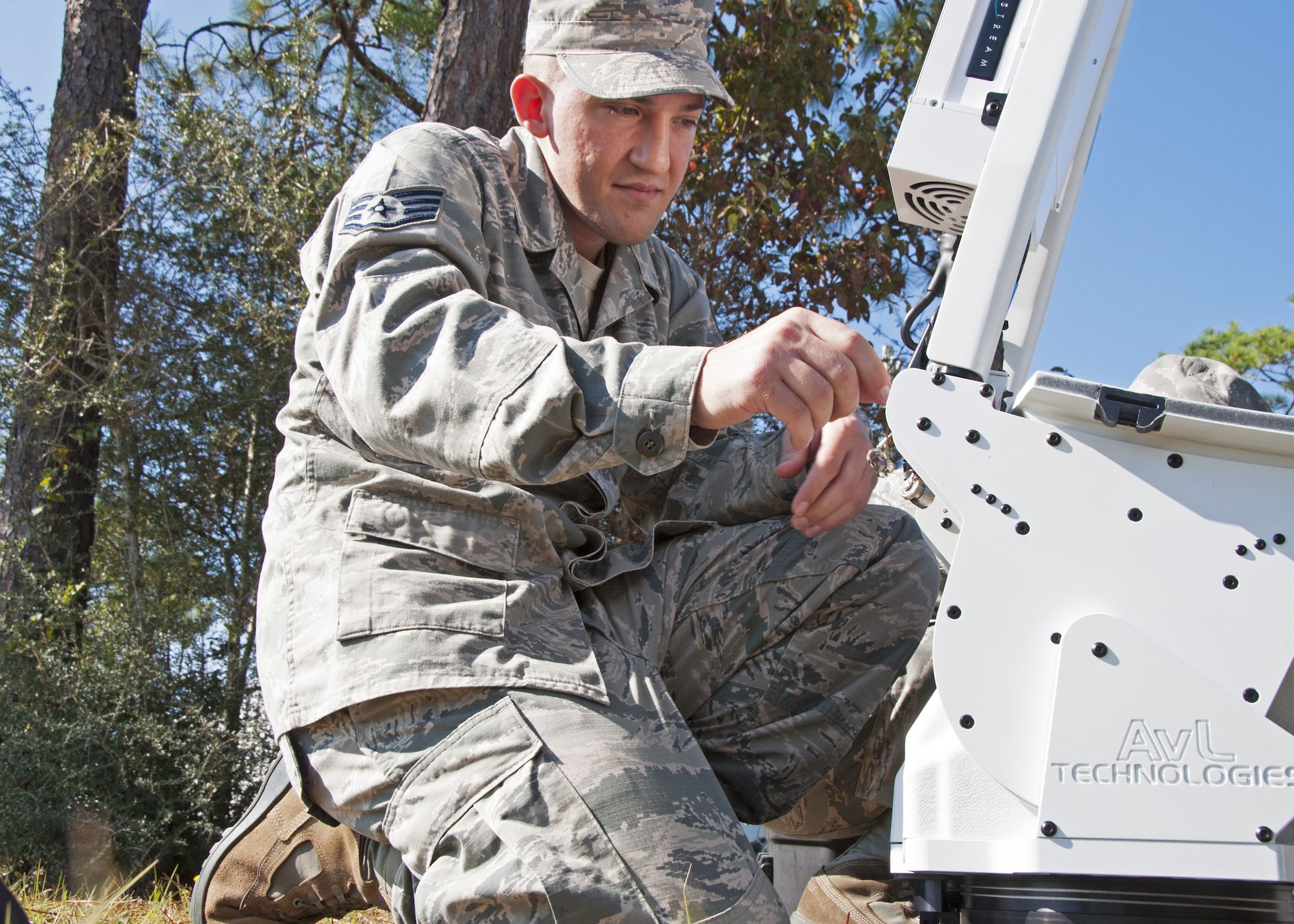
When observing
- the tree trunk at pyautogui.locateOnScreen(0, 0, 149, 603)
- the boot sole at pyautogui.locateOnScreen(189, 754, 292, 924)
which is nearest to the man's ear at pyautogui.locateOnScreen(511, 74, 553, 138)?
the boot sole at pyautogui.locateOnScreen(189, 754, 292, 924)

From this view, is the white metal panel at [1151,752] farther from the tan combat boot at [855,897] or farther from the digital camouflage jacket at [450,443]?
the tan combat boot at [855,897]

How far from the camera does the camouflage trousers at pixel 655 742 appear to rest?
1.53 m

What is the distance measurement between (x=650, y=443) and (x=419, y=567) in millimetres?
514

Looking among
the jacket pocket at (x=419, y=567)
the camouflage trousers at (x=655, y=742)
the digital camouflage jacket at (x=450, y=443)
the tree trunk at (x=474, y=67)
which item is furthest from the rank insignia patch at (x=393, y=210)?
the tree trunk at (x=474, y=67)

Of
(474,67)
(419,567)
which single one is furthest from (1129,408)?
(474,67)

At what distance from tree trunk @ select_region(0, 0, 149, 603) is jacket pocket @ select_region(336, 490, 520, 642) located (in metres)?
3.50

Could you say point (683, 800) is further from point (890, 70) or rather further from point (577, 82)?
point (890, 70)

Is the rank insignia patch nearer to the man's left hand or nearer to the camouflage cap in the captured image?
the camouflage cap

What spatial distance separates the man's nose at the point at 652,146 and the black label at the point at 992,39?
2.46 feet

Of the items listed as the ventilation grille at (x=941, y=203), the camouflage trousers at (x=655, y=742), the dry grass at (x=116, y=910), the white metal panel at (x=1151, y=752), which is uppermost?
the ventilation grille at (x=941, y=203)

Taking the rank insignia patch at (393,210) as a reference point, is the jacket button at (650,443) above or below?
below

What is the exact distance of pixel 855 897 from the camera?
2.05 meters

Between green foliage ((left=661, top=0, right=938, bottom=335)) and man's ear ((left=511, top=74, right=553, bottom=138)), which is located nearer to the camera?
man's ear ((left=511, top=74, right=553, bottom=138))

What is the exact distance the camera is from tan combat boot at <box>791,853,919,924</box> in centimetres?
199
